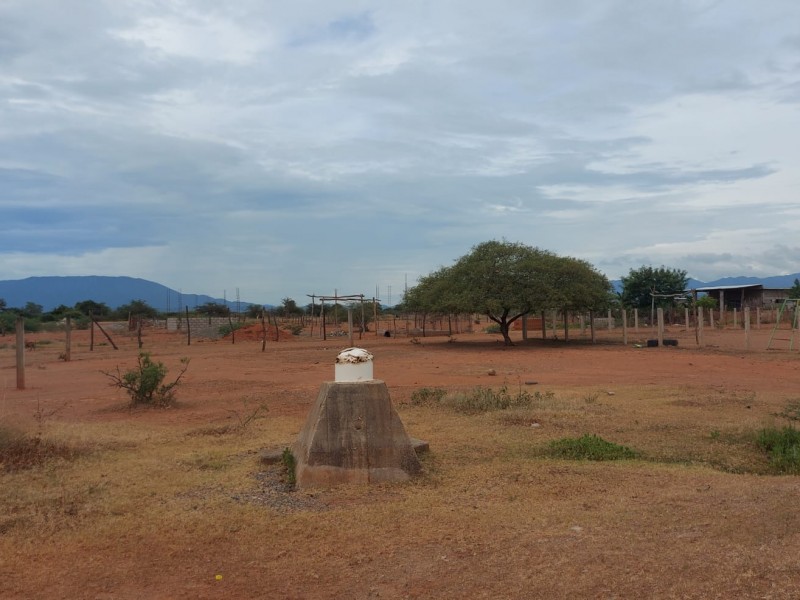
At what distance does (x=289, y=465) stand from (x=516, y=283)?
23.0 m

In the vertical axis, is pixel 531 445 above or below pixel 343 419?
below

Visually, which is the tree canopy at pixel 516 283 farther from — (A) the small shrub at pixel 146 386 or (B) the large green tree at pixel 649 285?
(B) the large green tree at pixel 649 285

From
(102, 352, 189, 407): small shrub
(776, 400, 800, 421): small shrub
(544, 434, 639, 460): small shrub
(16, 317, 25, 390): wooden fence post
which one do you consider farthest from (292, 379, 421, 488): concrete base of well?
(16, 317, 25, 390): wooden fence post

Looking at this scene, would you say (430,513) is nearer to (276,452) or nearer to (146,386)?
(276,452)

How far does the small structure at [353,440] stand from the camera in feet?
22.0

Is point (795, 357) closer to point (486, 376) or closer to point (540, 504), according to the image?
point (486, 376)

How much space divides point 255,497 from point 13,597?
2.32 metres

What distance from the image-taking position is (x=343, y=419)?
6.91 m

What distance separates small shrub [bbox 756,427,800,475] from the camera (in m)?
7.06

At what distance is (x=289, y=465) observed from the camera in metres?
7.32

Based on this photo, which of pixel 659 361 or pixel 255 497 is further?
pixel 659 361

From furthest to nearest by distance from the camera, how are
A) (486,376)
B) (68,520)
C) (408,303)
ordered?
1. (408,303)
2. (486,376)
3. (68,520)

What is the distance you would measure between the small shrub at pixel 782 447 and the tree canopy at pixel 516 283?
20.5m

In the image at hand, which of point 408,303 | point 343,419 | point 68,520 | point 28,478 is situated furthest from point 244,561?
point 408,303
